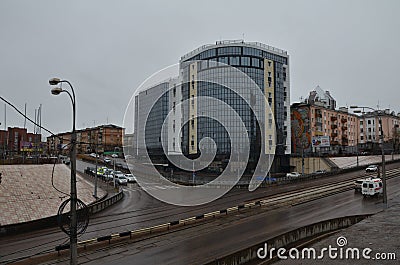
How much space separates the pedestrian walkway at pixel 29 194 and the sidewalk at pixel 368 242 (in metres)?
18.2

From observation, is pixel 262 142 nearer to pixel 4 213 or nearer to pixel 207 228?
pixel 207 228

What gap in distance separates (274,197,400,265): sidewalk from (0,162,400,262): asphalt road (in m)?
12.4

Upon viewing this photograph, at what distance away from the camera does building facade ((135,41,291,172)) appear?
205 ft

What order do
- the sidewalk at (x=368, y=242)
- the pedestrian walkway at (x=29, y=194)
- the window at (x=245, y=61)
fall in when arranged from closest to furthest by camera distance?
the sidewalk at (x=368, y=242)
the pedestrian walkway at (x=29, y=194)
the window at (x=245, y=61)

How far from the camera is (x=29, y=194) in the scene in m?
27.0

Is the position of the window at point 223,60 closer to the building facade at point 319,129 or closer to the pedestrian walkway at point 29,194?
the building facade at point 319,129

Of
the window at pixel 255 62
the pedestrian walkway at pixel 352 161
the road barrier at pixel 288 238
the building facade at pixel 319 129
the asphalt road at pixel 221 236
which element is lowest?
the asphalt road at pixel 221 236

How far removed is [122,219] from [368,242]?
56.0 feet

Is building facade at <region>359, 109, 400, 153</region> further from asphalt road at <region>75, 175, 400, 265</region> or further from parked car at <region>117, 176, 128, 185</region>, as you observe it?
asphalt road at <region>75, 175, 400, 265</region>

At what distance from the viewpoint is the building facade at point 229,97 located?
62594 mm

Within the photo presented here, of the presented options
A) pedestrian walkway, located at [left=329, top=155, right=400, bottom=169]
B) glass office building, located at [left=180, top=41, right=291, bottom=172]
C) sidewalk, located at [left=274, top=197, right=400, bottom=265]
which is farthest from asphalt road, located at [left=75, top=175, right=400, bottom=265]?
pedestrian walkway, located at [left=329, top=155, right=400, bottom=169]

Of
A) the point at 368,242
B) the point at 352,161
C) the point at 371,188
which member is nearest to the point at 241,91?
the point at 352,161

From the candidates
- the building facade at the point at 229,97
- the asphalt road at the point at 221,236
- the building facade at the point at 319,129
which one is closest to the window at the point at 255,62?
the building facade at the point at 229,97

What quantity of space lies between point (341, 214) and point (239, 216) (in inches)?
298
